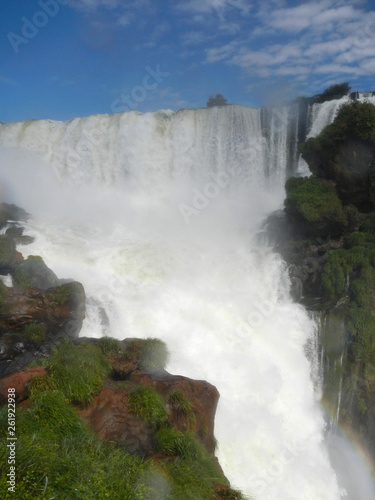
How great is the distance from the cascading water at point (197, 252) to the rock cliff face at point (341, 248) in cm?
86

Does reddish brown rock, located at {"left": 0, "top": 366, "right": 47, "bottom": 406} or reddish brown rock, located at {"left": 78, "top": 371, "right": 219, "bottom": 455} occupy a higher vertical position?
reddish brown rock, located at {"left": 0, "top": 366, "right": 47, "bottom": 406}

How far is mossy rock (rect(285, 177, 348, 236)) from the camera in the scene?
15.6m

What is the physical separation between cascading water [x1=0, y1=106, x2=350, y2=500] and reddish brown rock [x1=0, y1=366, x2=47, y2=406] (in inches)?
198

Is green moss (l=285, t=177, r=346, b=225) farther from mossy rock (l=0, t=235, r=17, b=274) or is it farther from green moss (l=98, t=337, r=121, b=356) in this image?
A: mossy rock (l=0, t=235, r=17, b=274)

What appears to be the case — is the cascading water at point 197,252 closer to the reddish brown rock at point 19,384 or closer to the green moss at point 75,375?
the green moss at point 75,375

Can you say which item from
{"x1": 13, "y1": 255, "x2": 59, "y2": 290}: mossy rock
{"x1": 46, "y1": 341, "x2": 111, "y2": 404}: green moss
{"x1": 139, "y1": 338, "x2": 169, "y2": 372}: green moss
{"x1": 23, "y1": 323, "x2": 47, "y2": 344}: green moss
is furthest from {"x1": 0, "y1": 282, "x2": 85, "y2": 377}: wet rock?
{"x1": 46, "y1": 341, "x2": 111, "y2": 404}: green moss

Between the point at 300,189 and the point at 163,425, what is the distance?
13250mm

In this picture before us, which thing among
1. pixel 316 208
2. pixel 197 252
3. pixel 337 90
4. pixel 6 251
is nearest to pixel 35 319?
pixel 6 251

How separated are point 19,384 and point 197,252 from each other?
38.4 feet

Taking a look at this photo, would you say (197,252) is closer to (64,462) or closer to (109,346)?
(109,346)

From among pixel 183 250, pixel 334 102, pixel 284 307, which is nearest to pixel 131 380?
pixel 284 307

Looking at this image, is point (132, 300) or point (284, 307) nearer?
point (132, 300)

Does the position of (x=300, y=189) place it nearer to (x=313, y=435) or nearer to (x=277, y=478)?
(x=313, y=435)

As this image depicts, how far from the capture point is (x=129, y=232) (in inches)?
741
